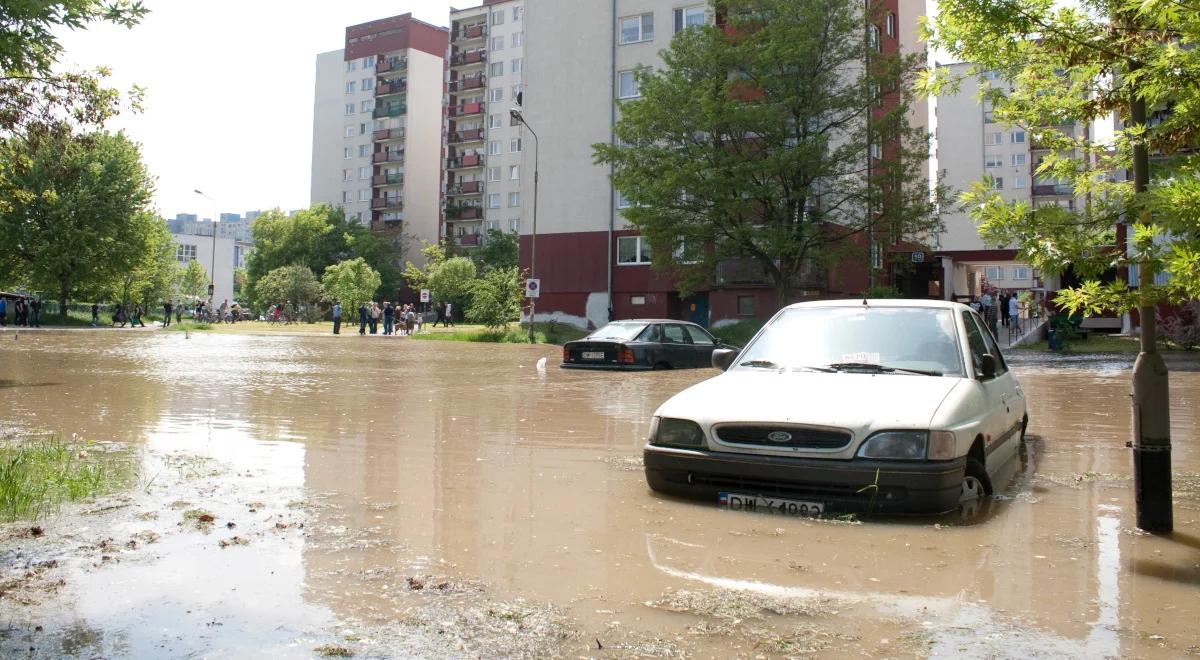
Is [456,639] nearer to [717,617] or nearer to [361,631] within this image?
[361,631]

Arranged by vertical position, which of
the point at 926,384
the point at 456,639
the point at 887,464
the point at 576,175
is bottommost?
the point at 456,639

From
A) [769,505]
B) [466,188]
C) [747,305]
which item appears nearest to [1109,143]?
[769,505]

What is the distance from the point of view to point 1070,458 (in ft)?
26.8

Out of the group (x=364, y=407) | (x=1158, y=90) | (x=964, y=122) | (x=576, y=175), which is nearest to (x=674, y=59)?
(x=576, y=175)

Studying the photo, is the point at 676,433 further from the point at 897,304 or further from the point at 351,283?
the point at 351,283

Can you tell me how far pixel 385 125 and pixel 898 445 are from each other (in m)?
98.2

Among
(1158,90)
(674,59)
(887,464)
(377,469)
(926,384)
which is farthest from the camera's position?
(674,59)

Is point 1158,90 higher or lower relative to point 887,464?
higher

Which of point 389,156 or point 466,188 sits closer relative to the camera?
point 466,188

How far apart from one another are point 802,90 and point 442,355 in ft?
49.2

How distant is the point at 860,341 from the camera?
21.8 feet

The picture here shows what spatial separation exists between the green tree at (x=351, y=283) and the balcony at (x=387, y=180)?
1982cm

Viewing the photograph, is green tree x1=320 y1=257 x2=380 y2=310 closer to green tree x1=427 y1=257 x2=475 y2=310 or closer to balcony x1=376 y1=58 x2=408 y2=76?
green tree x1=427 y1=257 x2=475 y2=310

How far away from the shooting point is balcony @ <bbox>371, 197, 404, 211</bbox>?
3794 inches
